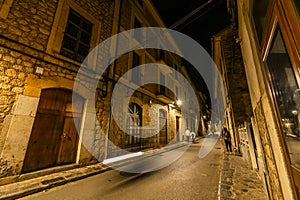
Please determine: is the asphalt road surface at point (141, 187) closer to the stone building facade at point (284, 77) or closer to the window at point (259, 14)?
the stone building facade at point (284, 77)

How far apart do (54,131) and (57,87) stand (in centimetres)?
151

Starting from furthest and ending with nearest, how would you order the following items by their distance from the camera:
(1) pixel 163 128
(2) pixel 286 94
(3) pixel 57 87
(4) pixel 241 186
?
(1) pixel 163 128 → (3) pixel 57 87 → (4) pixel 241 186 → (2) pixel 286 94

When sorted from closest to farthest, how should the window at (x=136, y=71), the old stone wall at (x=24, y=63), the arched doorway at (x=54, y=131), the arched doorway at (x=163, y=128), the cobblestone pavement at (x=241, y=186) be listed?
the cobblestone pavement at (x=241, y=186), the old stone wall at (x=24, y=63), the arched doorway at (x=54, y=131), the window at (x=136, y=71), the arched doorway at (x=163, y=128)

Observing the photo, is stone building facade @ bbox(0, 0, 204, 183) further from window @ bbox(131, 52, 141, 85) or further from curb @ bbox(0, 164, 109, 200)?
window @ bbox(131, 52, 141, 85)

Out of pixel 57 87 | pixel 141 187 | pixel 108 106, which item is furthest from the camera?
pixel 108 106

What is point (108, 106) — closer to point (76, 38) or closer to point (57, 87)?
point (57, 87)

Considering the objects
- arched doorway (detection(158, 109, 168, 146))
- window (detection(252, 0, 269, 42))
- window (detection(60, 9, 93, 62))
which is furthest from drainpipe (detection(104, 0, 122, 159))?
window (detection(252, 0, 269, 42))

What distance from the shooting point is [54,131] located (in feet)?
14.7

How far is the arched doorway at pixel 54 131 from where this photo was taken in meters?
4.02

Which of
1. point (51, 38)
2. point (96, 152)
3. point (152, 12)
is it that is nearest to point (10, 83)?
point (51, 38)

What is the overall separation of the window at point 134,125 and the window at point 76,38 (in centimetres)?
386

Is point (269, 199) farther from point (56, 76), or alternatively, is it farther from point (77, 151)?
point (56, 76)

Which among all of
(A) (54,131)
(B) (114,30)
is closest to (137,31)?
(B) (114,30)

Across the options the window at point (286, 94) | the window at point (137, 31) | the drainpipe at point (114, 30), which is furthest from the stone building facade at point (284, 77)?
the window at point (137, 31)
